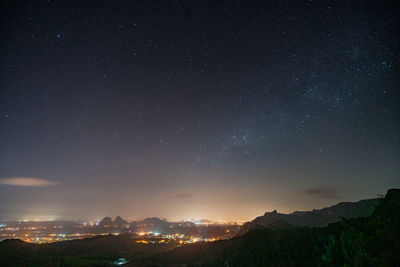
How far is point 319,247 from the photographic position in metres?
50.2

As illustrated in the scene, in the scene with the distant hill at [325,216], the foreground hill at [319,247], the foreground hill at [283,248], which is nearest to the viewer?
the foreground hill at [319,247]

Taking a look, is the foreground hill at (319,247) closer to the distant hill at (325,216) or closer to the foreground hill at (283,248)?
the foreground hill at (283,248)

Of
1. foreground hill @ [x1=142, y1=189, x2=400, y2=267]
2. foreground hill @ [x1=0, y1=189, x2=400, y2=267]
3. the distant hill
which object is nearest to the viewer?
foreground hill @ [x1=142, y1=189, x2=400, y2=267]

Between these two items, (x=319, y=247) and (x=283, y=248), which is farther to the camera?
(x=283, y=248)

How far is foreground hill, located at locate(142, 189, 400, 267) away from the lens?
2094cm

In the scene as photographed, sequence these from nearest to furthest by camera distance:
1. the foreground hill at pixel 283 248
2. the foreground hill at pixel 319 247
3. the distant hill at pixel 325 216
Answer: the foreground hill at pixel 319 247 < the foreground hill at pixel 283 248 < the distant hill at pixel 325 216

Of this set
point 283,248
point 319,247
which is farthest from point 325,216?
point 319,247

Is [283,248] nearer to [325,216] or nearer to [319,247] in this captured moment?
[319,247]

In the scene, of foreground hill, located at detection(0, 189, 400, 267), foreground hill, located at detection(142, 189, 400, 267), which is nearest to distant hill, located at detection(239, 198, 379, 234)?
foreground hill, located at detection(142, 189, 400, 267)

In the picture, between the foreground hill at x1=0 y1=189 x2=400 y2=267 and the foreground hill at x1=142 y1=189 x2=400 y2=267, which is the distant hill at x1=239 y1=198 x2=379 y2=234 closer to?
the foreground hill at x1=142 y1=189 x2=400 y2=267

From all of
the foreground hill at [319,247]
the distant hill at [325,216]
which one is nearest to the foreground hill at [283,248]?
the foreground hill at [319,247]

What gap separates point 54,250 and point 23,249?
12586 mm

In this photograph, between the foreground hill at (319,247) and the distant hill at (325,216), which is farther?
the distant hill at (325,216)

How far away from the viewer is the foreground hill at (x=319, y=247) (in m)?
20.9
